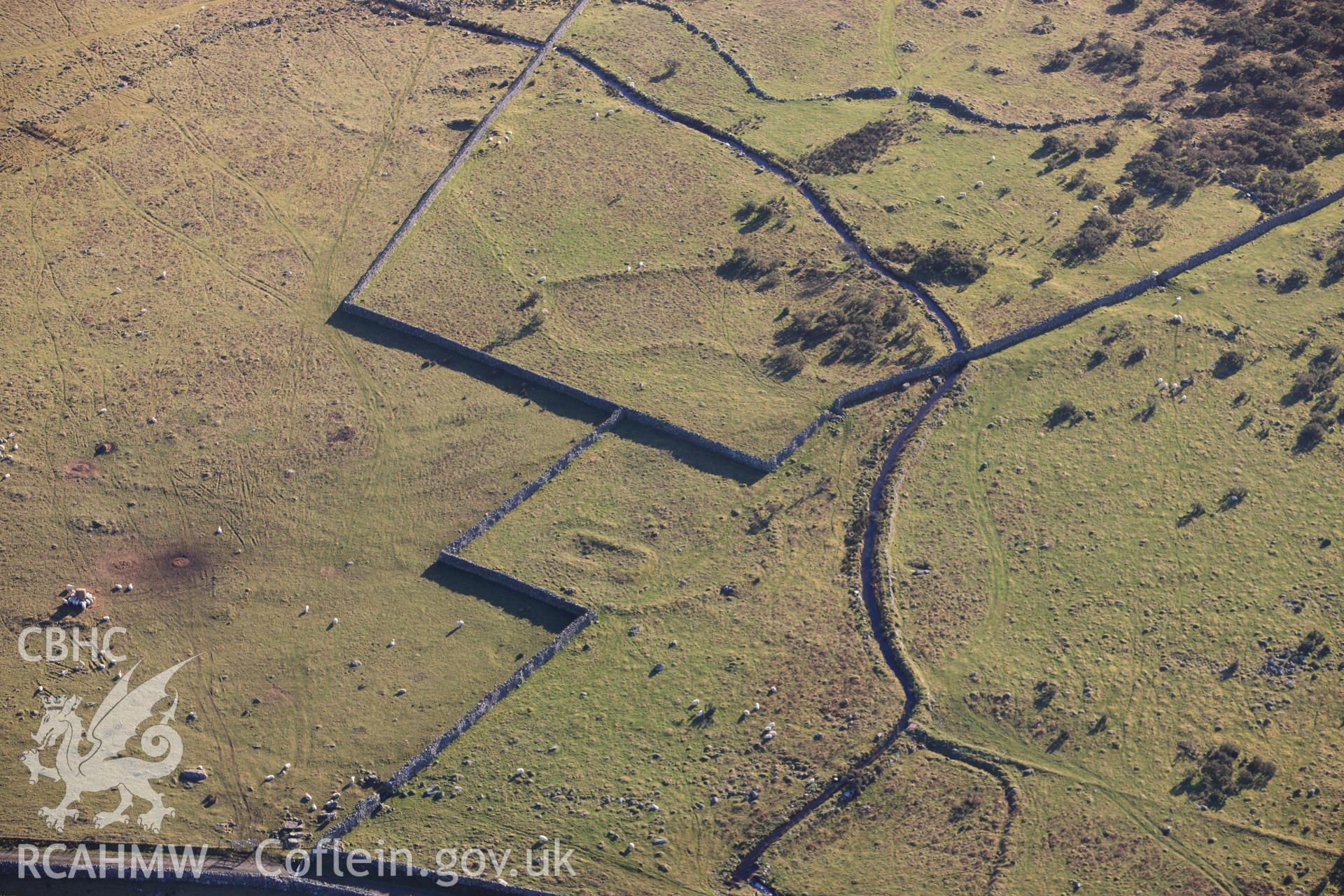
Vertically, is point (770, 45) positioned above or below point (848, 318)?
above

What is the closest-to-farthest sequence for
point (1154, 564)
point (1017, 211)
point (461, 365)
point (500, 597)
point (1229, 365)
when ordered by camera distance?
1. point (500, 597)
2. point (1154, 564)
3. point (1229, 365)
4. point (461, 365)
5. point (1017, 211)

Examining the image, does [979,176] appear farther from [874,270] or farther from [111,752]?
[111,752]

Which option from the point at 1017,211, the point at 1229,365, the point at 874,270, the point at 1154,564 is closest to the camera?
the point at 1154,564

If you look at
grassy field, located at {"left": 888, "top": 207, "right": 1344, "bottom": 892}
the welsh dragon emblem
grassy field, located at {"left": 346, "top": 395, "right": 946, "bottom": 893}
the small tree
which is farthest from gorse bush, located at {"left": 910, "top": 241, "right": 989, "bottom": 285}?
the welsh dragon emblem

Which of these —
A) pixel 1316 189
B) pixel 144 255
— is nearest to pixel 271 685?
pixel 144 255

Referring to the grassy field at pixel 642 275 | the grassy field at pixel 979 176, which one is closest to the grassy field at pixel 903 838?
the grassy field at pixel 642 275

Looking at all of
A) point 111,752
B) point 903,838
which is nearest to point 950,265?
point 903,838

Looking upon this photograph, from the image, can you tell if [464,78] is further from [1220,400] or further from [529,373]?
[1220,400]
